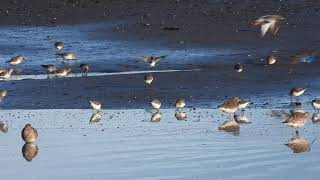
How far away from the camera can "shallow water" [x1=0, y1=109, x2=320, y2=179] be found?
40.3 feet

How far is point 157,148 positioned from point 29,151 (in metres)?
1.83

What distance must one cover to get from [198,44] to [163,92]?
257 inches

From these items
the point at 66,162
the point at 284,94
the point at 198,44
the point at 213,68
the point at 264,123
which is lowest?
the point at 66,162

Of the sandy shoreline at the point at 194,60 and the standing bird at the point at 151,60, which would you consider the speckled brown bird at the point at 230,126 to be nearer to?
the sandy shoreline at the point at 194,60

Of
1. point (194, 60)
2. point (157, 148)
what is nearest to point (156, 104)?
point (157, 148)

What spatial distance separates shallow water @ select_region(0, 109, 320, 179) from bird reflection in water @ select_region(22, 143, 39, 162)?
2.8 inches

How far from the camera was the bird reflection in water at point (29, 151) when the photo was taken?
45.1 ft

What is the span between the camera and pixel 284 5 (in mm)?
33188

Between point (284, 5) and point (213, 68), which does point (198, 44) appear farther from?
point (284, 5)

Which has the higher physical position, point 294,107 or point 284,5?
point 284,5

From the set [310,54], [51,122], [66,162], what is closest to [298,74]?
[310,54]

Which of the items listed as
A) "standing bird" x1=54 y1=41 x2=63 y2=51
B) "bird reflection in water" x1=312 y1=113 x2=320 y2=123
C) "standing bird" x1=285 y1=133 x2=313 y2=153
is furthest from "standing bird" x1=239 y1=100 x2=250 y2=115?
"standing bird" x1=54 y1=41 x2=63 y2=51

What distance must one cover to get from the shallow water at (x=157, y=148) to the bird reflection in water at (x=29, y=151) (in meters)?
0.07

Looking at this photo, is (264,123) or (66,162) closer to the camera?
(66,162)
